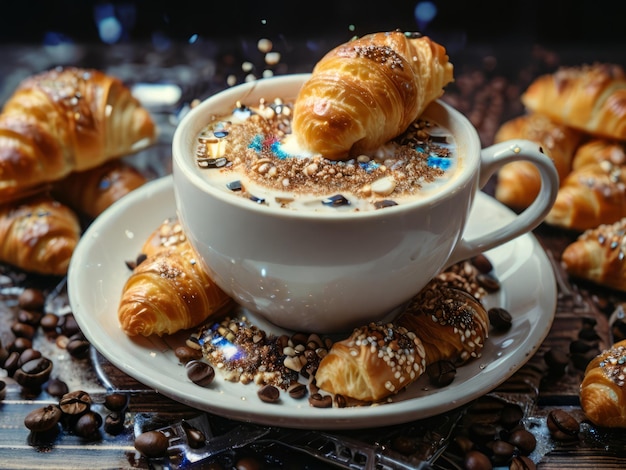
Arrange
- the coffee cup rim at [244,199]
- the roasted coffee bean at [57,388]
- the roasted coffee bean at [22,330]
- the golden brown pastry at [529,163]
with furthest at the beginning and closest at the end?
the golden brown pastry at [529,163] → the roasted coffee bean at [22,330] → the roasted coffee bean at [57,388] → the coffee cup rim at [244,199]

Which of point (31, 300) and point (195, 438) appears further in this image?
point (31, 300)

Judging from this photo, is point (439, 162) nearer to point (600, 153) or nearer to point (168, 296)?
point (168, 296)

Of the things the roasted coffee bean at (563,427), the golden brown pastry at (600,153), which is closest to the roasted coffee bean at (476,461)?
the roasted coffee bean at (563,427)

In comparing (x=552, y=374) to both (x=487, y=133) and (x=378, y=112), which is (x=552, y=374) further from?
(x=487, y=133)

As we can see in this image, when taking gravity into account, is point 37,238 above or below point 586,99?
below

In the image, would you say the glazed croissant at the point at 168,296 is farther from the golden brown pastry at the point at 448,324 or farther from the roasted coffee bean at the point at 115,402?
the golden brown pastry at the point at 448,324

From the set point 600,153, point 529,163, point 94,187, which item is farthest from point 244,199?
point 600,153
